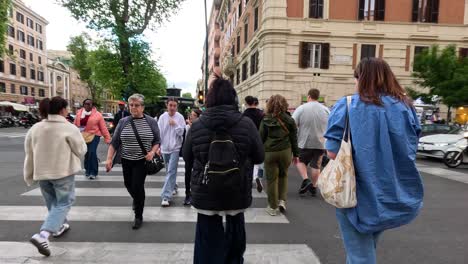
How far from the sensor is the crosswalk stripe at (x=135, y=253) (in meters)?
3.50

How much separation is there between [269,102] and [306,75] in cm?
1858

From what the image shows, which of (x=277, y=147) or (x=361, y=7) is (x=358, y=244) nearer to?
(x=277, y=147)

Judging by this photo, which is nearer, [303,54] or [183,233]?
[183,233]

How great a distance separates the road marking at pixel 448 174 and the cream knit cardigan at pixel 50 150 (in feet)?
28.8

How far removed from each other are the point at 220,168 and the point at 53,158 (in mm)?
2162

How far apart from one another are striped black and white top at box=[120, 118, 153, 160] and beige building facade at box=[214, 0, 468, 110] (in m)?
18.7

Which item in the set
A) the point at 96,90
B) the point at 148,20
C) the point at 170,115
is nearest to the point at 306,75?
the point at 148,20

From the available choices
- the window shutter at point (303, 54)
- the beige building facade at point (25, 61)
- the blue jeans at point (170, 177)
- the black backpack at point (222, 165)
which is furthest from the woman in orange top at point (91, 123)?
the beige building facade at point (25, 61)

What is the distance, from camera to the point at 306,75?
2305cm

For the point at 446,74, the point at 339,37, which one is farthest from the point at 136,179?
the point at 339,37

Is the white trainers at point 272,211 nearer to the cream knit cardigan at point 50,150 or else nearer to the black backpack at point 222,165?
the black backpack at point 222,165

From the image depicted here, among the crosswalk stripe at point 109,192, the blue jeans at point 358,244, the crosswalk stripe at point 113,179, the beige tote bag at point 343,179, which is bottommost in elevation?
the crosswalk stripe at point 113,179

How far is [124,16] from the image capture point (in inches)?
980

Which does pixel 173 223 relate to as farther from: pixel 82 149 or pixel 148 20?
pixel 148 20
